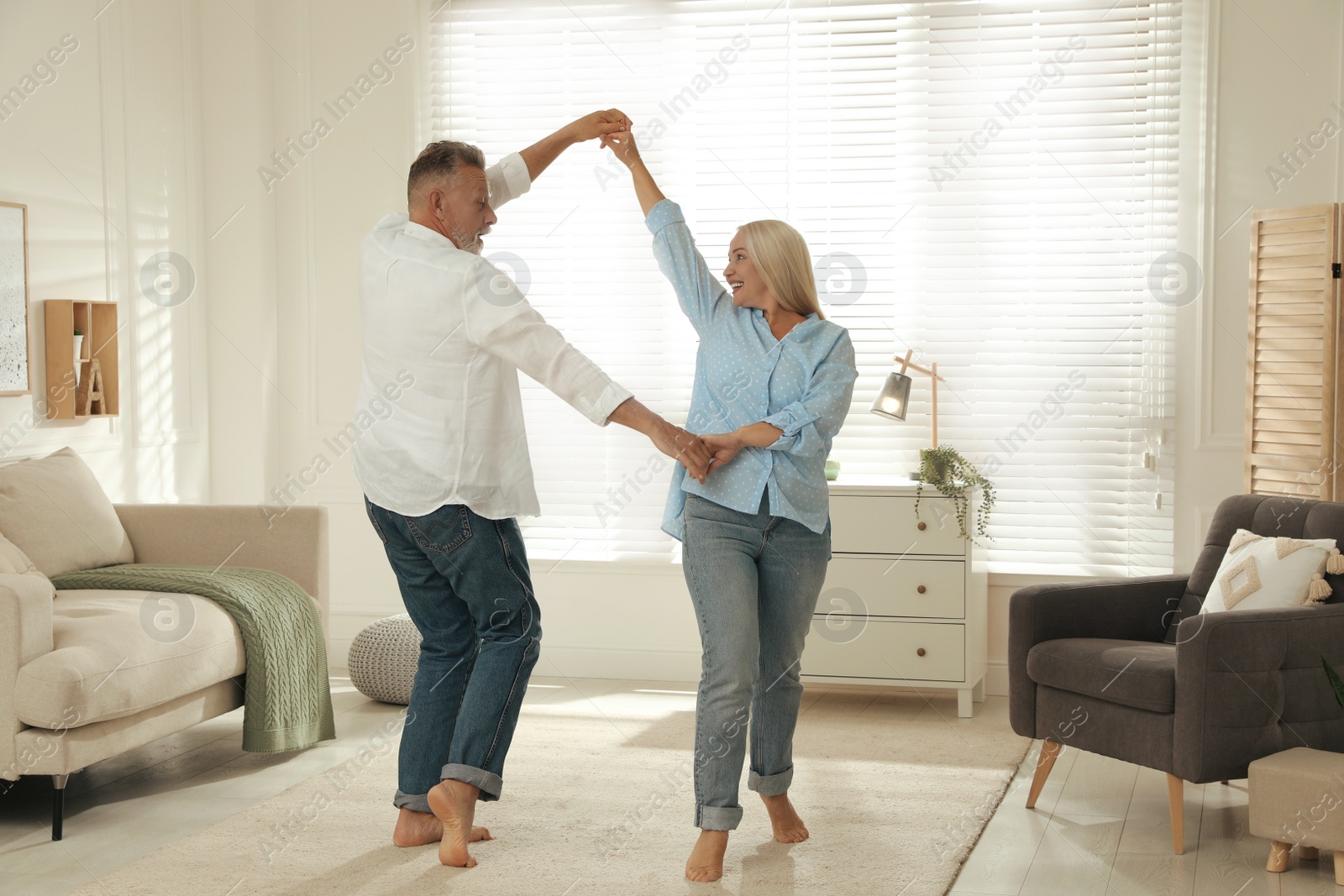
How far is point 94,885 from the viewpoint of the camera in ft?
8.66

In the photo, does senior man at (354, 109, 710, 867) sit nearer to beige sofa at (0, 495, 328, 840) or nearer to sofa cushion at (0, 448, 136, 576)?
beige sofa at (0, 495, 328, 840)

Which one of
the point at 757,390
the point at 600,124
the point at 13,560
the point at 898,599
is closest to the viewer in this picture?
the point at 757,390

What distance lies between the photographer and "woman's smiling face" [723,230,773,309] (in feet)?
9.04

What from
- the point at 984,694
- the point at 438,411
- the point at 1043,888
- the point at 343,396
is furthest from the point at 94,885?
the point at 984,694

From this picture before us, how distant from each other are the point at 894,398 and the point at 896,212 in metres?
0.80

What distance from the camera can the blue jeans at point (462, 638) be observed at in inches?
106

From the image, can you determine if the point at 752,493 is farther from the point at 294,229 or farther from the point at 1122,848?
the point at 294,229

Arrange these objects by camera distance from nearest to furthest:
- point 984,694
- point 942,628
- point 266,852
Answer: point 266,852 < point 942,628 < point 984,694

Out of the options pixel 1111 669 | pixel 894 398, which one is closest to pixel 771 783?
pixel 1111 669

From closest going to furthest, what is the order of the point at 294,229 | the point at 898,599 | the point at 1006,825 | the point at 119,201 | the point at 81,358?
1. the point at 1006,825
2. the point at 81,358
3. the point at 898,599
4. the point at 119,201
5. the point at 294,229

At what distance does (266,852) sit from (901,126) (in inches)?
134

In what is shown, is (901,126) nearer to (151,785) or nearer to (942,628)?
(942,628)

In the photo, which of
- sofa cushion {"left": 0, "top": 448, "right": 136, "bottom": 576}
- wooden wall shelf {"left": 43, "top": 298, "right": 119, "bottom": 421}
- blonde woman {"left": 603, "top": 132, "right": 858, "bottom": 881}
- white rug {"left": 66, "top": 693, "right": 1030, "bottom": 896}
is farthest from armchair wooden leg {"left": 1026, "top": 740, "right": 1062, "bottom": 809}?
wooden wall shelf {"left": 43, "top": 298, "right": 119, "bottom": 421}

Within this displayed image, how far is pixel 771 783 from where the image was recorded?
2.83 metres
